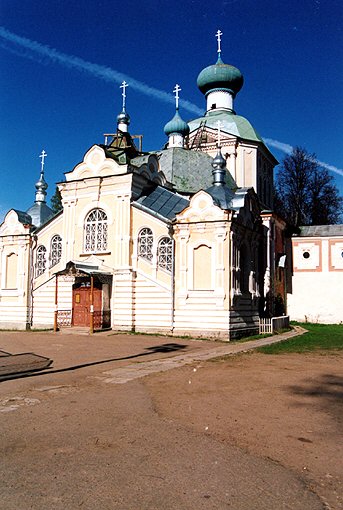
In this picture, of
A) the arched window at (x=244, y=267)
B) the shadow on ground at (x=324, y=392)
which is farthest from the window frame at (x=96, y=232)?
the shadow on ground at (x=324, y=392)

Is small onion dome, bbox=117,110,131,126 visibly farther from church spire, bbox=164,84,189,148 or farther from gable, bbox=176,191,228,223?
gable, bbox=176,191,228,223

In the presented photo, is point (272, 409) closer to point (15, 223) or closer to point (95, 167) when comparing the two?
point (95, 167)

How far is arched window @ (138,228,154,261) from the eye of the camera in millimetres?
20328

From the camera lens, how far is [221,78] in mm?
32156

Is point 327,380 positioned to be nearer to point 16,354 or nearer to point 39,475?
point 39,475

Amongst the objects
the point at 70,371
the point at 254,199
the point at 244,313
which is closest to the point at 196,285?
the point at 244,313

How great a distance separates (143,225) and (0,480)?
55.9 ft

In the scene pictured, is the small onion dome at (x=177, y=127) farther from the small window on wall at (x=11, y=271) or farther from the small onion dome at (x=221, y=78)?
the small window on wall at (x=11, y=271)

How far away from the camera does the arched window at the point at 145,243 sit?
66.7ft

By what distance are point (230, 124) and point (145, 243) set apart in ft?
44.6

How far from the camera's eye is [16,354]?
40.1ft

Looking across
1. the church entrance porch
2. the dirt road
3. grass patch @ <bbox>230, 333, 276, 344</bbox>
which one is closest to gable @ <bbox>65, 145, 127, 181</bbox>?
the church entrance porch

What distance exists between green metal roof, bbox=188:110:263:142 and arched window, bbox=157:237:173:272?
12.6 metres

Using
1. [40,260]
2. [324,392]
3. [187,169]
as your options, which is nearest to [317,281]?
[187,169]
